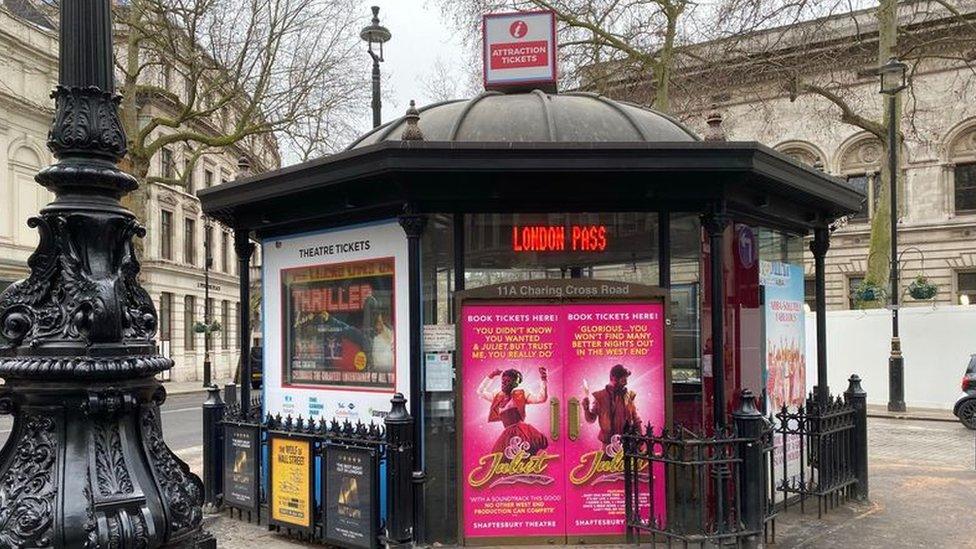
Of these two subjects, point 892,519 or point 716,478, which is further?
point 892,519

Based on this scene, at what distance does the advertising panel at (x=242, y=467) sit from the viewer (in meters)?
7.63

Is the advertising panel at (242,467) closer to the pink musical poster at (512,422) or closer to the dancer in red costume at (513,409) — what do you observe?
the pink musical poster at (512,422)

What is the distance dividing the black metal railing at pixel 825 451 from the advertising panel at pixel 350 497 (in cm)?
443

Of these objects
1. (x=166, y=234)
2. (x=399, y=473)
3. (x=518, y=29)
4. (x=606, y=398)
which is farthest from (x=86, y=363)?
(x=166, y=234)

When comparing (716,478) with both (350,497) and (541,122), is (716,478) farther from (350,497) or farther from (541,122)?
(541,122)

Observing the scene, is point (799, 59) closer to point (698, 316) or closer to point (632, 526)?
point (698, 316)

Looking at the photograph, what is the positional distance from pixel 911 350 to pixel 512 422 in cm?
1895

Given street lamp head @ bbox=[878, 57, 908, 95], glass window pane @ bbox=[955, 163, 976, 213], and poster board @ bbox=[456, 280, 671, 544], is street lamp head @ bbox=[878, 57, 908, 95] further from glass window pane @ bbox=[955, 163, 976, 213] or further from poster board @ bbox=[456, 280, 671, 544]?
glass window pane @ bbox=[955, 163, 976, 213]

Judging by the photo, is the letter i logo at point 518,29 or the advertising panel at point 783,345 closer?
the advertising panel at point 783,345

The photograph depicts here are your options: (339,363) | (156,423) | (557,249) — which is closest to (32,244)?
(339,363)

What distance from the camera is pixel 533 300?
7.08 metres

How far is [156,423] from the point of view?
9.46 ft

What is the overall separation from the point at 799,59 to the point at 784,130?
14.6 meters

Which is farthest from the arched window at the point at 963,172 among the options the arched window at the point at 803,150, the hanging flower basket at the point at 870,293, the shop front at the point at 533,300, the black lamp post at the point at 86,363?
the black lamp post at the point at 86,363
